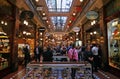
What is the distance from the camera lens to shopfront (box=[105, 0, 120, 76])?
11632 mm

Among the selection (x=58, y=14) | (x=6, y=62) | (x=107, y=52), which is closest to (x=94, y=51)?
(x=107, y=52)

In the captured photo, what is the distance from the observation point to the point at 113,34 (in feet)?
41.3

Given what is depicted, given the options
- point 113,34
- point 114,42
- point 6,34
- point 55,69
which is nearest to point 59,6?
point 6,34

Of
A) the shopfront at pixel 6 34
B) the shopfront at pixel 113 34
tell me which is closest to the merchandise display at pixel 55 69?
the shopfront at pixel 6 34

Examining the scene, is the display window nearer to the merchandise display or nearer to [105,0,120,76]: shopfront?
[105,0,120,76]: shopfront

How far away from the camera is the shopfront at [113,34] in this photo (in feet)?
38.2

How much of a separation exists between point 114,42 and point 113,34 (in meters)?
0.49

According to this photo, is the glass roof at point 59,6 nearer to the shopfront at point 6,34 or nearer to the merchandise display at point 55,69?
the shopfront at point 6,34

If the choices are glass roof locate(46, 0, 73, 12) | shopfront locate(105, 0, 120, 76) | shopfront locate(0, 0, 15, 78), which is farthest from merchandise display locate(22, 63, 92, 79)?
glass roof locate(46, 0, 73, 12)

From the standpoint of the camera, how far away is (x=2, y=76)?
11188mm

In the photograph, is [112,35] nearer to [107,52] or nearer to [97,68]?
[107,52]

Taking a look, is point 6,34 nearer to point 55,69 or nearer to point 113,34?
point 55,69

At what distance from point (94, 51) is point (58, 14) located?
654 inches

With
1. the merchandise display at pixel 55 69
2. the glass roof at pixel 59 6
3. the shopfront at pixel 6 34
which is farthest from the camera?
the glass roof at pixel 59 6
